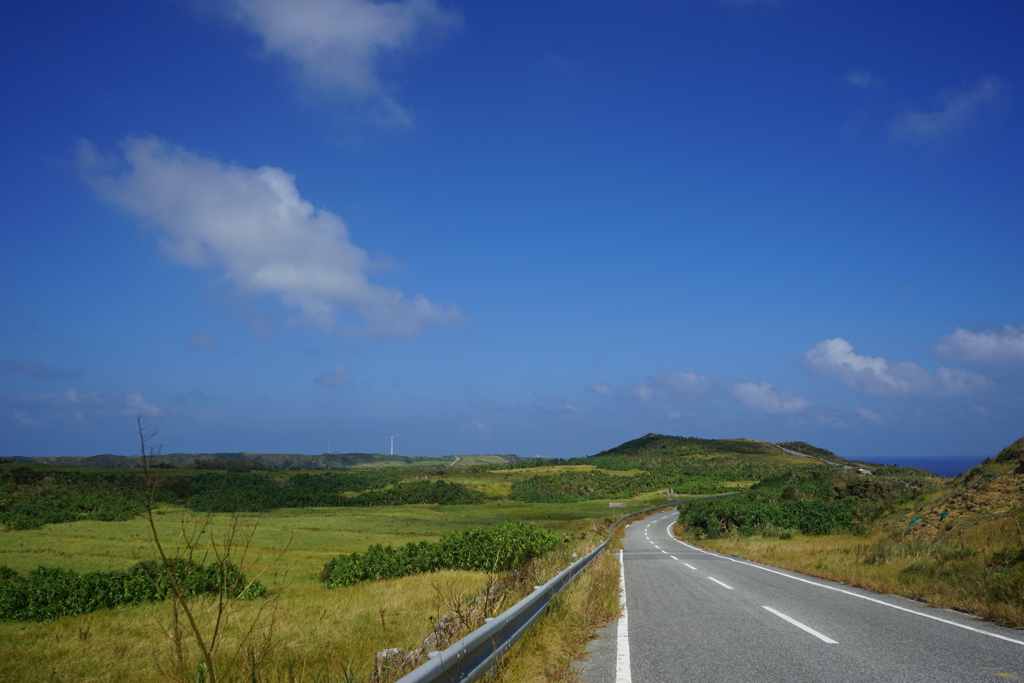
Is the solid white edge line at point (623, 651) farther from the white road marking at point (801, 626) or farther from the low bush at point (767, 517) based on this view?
the low bush at point (767, 517)

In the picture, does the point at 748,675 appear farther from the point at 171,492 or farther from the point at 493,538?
the point at 171,492

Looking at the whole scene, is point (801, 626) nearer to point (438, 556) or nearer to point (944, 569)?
point (944, 569)

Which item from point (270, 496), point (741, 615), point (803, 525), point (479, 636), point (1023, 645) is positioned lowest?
point (270, 496)

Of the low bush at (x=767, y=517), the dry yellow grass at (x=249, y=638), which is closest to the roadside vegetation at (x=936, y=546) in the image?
the low bush at (x=767, y=517)

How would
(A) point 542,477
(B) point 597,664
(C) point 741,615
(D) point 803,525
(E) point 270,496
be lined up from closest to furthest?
(B) point 597,664 < (C) point 741,615 < (D) point 803,525 < (E) point 270,496 < (A) point 542,477

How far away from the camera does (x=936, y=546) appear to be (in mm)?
15586

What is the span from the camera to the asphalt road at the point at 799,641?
19.9 ft

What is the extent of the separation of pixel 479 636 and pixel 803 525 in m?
36.4

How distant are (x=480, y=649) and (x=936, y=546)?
53.7 feet

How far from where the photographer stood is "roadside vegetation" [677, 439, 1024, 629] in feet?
34.2

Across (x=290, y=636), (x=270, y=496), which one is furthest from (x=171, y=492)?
(x=290, y=636)

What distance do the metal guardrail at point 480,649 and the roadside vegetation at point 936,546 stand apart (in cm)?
734

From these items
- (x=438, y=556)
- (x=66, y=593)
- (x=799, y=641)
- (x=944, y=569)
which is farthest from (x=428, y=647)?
(x=438, y=556)

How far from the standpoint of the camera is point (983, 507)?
18.8 metres
